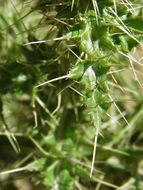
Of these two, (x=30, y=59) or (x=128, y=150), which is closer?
(x=30, y=59)

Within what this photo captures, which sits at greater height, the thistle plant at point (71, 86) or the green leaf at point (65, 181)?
the thistle plant at point (71, 86)

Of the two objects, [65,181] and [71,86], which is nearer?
[71,86]

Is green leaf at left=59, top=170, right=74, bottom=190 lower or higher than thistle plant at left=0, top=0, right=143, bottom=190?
lower

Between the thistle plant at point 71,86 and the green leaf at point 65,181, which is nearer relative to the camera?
the thistle plant at point 71,86

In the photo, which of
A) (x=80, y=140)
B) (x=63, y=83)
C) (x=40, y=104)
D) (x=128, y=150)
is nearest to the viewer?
(x=63, y=83)

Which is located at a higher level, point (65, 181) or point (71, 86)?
point (71, 86)

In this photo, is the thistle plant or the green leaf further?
the green leaf

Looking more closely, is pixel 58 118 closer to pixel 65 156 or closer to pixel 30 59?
pixel 65 156

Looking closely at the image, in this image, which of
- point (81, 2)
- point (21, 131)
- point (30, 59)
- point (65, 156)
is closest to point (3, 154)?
point (21, 131)
